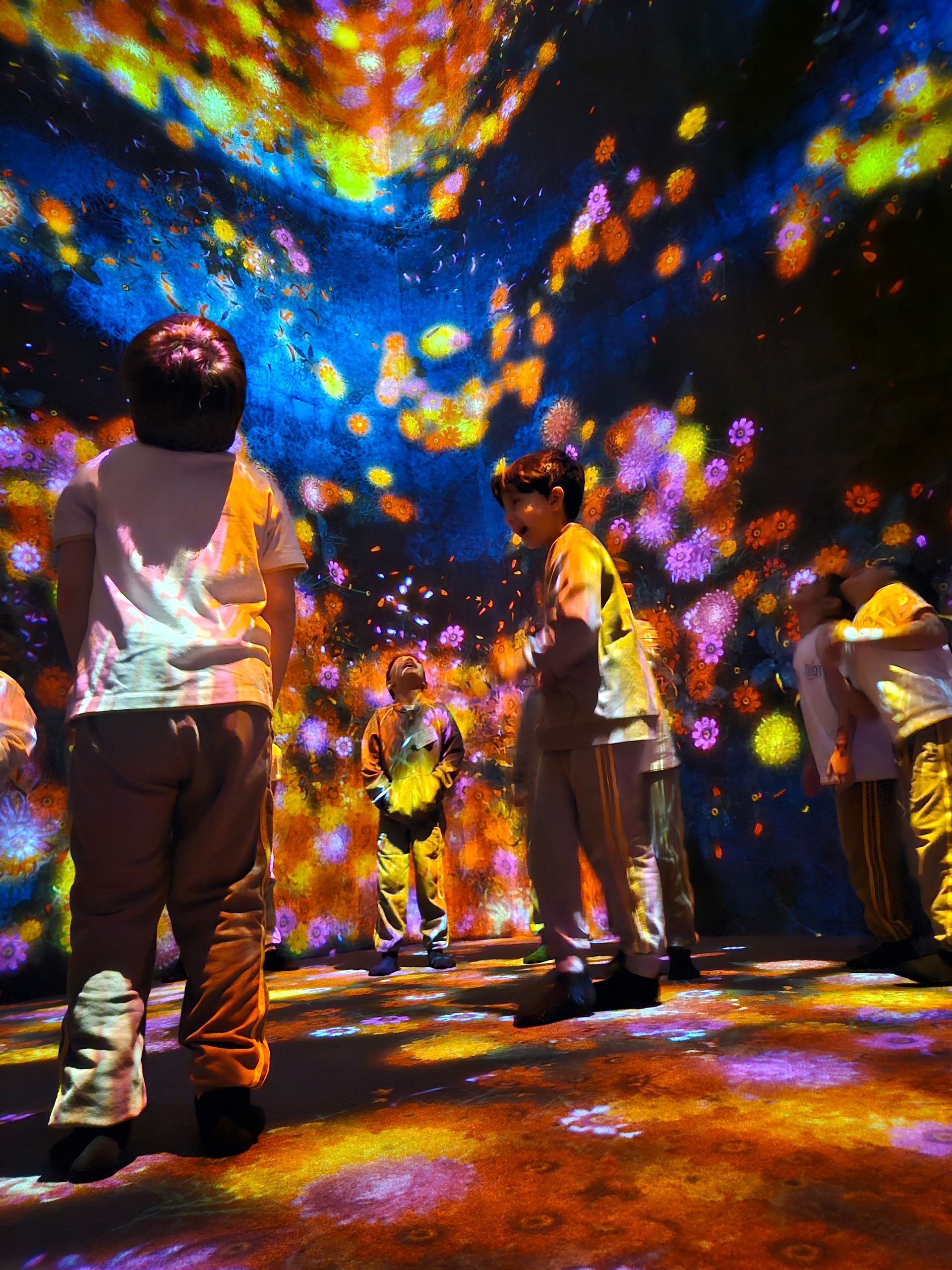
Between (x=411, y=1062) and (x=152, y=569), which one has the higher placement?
(x=152, y=569)

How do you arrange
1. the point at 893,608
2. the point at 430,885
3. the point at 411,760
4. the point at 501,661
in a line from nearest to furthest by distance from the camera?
the point at 893,608 → the point at 430,885 → the point at 411,760 → the point at 501,661

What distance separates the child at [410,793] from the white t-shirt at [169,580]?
287 centimetres

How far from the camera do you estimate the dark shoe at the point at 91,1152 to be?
1.39 metres

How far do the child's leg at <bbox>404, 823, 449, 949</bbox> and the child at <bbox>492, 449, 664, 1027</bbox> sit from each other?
6.41 ft

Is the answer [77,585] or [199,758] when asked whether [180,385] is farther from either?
[199,758]

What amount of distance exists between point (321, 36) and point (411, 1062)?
7147mm

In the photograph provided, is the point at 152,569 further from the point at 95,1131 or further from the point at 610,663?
the point at 610,663

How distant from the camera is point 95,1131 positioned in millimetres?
1420

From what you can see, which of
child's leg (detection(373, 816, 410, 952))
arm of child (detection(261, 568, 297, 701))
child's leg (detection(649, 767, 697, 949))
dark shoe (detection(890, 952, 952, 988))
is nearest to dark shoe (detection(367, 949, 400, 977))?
child's leg (detection(373, 816, 410, 952))

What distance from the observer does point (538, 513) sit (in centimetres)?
278

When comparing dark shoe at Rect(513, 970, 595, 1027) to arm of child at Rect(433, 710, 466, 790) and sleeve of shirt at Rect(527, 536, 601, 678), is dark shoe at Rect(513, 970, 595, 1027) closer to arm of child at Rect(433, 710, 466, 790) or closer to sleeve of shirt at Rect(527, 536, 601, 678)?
sleeve of shirt at Rect(527, 536, 601, 678)

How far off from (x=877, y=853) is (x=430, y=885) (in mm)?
2235

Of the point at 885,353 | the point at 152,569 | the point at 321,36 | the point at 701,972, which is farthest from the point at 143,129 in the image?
the point at 701,972

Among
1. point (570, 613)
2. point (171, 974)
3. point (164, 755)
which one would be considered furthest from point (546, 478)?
point (171, 974)
